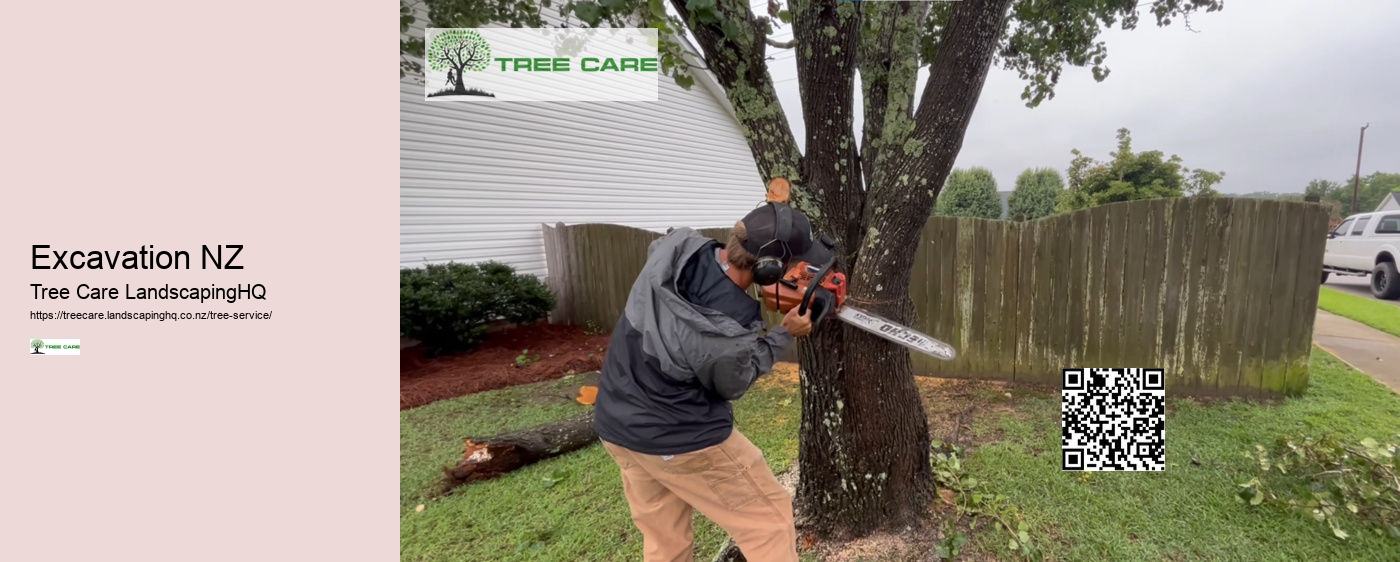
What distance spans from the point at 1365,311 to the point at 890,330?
9.27 meters

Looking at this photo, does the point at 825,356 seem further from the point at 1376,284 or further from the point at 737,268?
the point at 1376,284

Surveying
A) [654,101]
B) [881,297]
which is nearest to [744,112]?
[881,297]

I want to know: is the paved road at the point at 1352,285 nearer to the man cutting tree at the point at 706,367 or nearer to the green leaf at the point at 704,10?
the man cutting tree at the point at 706,367

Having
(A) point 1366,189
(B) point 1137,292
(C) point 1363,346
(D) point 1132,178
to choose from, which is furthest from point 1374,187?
(B) point 1137,292

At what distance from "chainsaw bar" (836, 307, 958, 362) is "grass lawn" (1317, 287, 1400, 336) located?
6.22 m

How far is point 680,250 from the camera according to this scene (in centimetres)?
171

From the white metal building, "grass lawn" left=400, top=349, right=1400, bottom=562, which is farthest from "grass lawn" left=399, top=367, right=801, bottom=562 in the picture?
the white metal building

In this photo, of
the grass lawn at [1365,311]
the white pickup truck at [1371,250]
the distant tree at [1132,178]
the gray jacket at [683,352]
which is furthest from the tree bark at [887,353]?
the distant tree at [1132,178]

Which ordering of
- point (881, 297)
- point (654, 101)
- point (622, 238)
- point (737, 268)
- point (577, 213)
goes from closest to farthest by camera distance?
point (737, 268) → point (881, 297) → point (622, 238) → point (577, 213) → point (654, 101)

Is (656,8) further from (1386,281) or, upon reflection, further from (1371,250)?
(1371,250)

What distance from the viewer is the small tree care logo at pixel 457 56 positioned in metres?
6.40

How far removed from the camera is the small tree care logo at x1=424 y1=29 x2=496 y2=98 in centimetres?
640

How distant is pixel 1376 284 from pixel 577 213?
1326 cm

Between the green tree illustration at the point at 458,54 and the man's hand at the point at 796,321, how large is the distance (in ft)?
20.4
